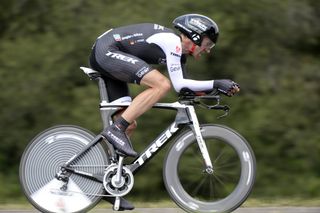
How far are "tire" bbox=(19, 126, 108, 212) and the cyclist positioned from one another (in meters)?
0.28

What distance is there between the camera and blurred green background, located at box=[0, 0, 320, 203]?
1211cm

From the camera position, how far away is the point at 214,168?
6406 millimetres

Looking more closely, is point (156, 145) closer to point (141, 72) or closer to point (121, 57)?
point (141, 72)

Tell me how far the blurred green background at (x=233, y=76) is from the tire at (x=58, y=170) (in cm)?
546

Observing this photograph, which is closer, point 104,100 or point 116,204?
point 116,204

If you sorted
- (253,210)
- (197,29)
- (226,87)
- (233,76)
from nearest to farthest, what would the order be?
(226,87) < (197,29) < (253,210) < (233,76)

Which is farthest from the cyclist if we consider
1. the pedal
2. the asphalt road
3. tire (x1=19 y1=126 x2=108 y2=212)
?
the asphalt road

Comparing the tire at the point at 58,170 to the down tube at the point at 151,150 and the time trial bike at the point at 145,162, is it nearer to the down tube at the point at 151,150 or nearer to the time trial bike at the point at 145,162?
the time trial bike at the point at 145,162

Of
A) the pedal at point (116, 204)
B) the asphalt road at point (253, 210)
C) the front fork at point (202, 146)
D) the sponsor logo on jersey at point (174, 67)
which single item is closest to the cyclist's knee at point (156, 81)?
the sponsor logo on jersey at point (174, 67)

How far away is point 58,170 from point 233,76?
21.0 feet

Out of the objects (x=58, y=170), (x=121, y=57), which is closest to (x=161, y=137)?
(x=121, y=57)

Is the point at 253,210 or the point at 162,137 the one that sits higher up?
the point at 162,137

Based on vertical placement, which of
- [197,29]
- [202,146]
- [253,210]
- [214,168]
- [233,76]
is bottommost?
[233,76]

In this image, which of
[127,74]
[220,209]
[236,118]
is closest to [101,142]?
[127,74]
